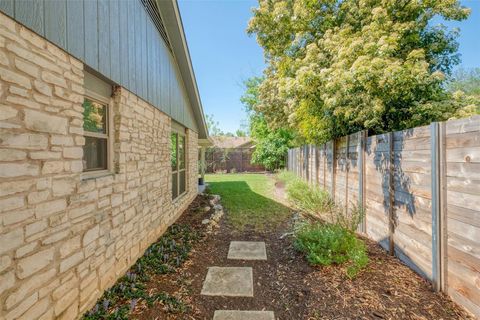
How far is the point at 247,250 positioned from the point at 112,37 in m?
3.95

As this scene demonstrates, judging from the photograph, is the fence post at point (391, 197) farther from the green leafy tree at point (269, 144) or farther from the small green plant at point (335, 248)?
the green leafy tree at point (269, 144)

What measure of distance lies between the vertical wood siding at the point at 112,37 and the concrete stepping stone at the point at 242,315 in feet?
10.3

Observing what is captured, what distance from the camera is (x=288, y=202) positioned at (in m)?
8.28

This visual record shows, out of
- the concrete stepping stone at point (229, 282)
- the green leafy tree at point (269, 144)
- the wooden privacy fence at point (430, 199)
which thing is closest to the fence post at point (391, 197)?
the wooden privacy fence at point (430, 199)

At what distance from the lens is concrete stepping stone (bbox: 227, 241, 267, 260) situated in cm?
409

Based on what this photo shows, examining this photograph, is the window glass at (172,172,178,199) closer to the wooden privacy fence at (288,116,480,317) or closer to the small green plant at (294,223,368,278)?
the small green plant at (294,223,368,278)

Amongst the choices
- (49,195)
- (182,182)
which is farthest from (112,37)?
(182,182)

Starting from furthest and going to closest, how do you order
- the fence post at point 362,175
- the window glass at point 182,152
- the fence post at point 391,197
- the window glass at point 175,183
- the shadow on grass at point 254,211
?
1. the window glass at point 182,152
2. the window glass at point 175,183
3. the shadow on grass at point 254,211
4. the fence post at point 362,175
5. the fence post at point 391,197

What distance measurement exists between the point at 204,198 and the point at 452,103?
7852 millimetres

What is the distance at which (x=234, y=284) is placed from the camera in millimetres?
3232

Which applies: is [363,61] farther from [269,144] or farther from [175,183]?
[269,144]

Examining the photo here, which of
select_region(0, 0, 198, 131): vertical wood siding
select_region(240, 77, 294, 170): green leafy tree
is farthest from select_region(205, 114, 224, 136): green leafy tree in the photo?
select_region(0, 0, 198, 131): vertical wood siding

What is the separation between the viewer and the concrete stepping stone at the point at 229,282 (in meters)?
3.03

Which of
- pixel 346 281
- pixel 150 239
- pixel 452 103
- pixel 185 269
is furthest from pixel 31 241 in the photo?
pixel 452 103
